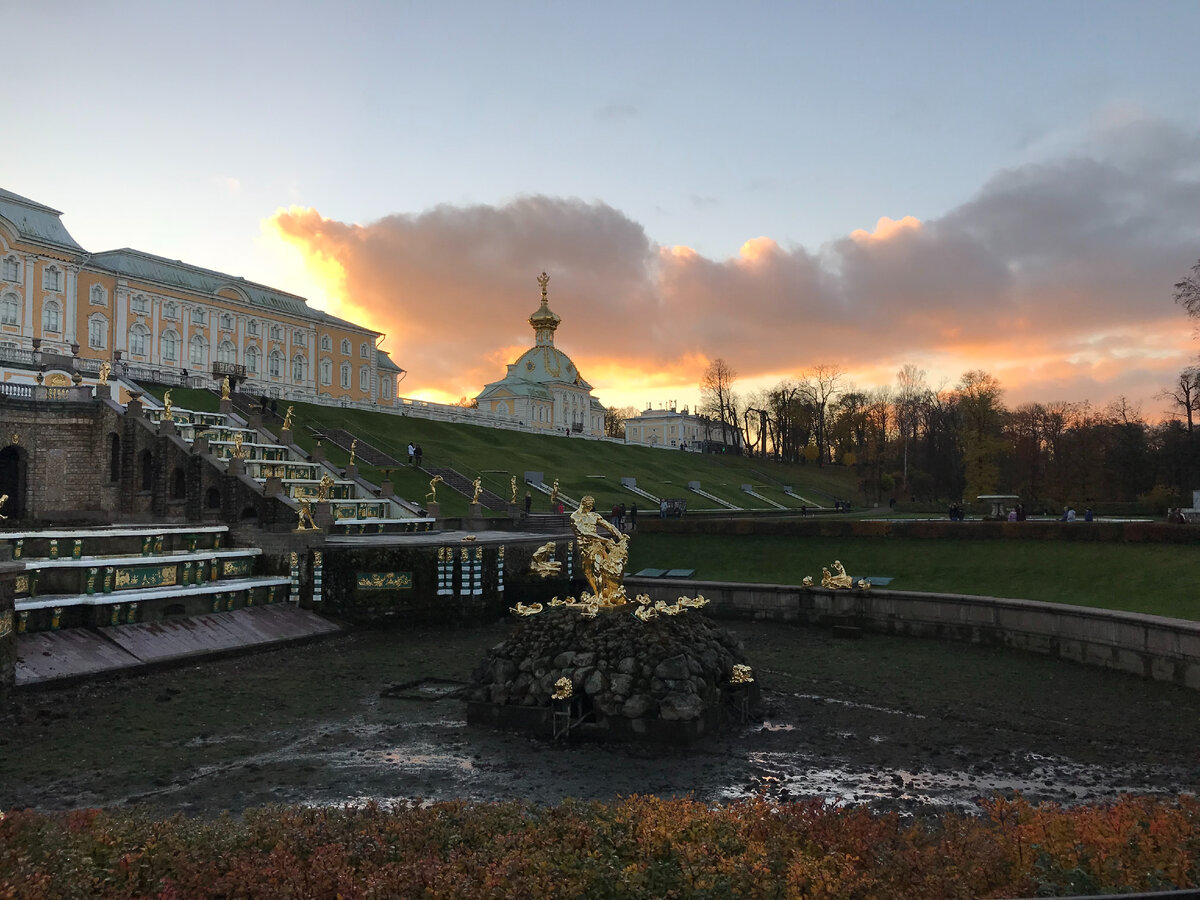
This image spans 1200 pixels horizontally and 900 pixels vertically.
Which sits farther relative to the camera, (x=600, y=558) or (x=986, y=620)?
(x=986, y=620)

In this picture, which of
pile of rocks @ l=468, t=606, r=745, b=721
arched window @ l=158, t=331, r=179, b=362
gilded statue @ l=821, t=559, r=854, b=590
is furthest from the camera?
arched window @ l=158, t=331, r=179, b=362

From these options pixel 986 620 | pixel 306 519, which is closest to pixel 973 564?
pixel 986 620

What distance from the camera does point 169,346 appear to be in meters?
68.9

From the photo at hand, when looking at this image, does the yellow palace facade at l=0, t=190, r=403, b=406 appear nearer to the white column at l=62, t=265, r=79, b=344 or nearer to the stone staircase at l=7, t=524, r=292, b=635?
the white column at l=62, t=265, r=79, b=344

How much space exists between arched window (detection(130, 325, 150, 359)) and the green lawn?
48781mm

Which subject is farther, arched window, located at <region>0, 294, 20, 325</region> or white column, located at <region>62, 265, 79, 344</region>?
white column, located at <region>62, 265, 79, 344</region>

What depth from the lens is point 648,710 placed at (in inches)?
603

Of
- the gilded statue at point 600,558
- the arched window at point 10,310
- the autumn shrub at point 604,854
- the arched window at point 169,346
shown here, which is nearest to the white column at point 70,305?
the arched window at point 10,310

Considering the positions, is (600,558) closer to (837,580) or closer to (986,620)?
(837,580)

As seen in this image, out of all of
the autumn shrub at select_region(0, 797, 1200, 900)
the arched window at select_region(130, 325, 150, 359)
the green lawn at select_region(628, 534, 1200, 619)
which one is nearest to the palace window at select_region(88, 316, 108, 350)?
the arched window at select_region(130, 325, 150, 359)

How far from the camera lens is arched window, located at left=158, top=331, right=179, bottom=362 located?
68.4m

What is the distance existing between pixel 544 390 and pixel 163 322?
54068mm

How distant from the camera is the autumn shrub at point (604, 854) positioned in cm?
671

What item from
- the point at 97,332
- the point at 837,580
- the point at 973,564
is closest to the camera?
the point at 837,580
